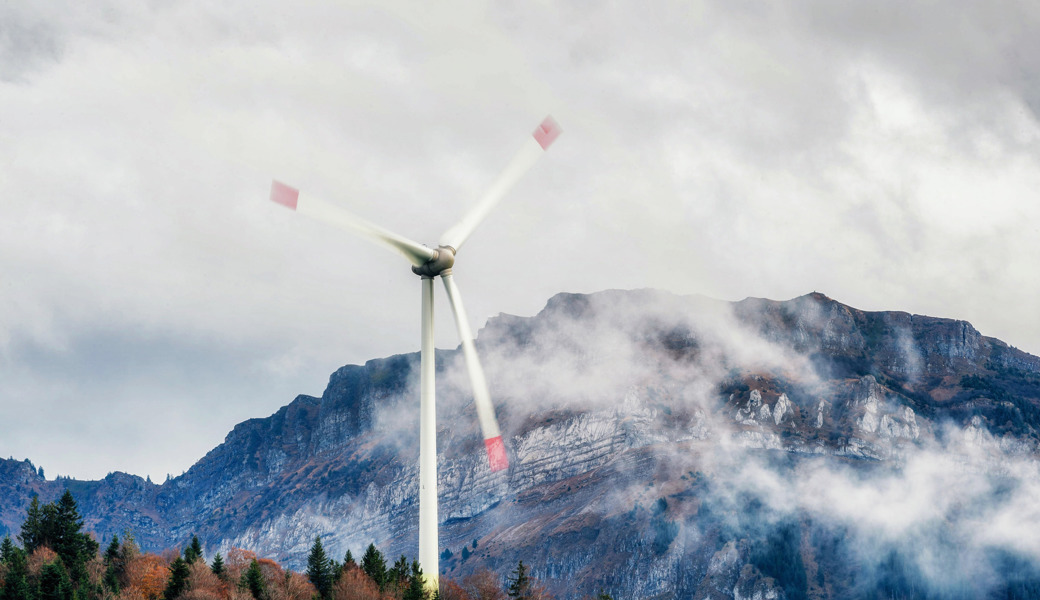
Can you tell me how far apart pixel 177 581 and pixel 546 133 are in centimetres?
7746

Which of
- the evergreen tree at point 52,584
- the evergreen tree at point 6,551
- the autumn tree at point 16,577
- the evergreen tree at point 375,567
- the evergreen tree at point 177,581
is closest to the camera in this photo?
the evergreen tree at point 52,584

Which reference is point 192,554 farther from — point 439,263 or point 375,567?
point 439,263

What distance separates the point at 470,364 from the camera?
3866 inches

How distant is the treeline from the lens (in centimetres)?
12888

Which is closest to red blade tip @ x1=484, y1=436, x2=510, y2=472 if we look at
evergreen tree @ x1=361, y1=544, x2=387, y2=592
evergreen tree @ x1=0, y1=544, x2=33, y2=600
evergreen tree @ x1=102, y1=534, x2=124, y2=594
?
evergreen tree @ x1=361, y1=544, x2=387, y2=592

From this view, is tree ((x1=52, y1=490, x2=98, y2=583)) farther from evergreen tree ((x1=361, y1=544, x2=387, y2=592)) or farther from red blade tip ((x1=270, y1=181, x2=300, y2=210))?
red blade tip ((x1=270, y1=181, x2=300, y2=210))

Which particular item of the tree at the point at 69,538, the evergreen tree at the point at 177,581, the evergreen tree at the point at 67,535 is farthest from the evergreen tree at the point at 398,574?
the evergreen tree at the point at 67,535

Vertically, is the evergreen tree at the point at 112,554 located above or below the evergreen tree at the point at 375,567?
above

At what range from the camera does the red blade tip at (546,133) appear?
305 feet

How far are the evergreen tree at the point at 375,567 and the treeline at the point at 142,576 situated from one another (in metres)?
0.15

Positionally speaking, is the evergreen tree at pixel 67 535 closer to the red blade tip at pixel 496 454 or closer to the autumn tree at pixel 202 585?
the autumn tree at pixel 202 585

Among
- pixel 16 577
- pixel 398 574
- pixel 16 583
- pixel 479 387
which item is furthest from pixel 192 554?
pixel 479 387


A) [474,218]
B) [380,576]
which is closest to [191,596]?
Result: [380,576]

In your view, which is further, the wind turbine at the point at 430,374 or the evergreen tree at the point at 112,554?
the evergreen tree at the point at 112,554
